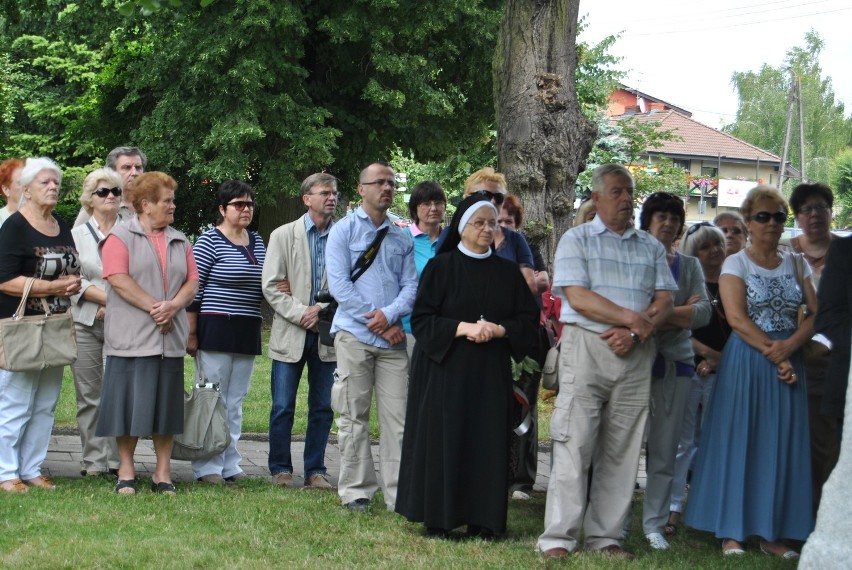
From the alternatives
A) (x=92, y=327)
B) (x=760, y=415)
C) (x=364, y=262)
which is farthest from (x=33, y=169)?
(x=760, y=415)

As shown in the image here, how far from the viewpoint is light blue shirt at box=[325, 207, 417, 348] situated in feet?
24.8

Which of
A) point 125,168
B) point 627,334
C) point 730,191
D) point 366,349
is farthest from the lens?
point 730,191

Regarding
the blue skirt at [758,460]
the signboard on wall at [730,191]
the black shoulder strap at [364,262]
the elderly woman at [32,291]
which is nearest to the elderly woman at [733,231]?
the blue skirt at [758,460]

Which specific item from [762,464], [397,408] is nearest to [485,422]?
→ [397,408]

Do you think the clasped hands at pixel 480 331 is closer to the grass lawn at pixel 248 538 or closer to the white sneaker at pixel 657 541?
the grass lawn at pixel 248 538

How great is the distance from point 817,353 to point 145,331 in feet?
14.4

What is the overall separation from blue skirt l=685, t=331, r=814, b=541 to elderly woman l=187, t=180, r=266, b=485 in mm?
3475

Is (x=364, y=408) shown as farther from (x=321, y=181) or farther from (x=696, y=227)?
(x=696, y=227)

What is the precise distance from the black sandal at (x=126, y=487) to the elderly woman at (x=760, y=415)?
365 cm

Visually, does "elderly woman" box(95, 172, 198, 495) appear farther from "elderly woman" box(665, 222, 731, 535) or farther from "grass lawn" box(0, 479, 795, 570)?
"elderly woman" box(665, 222, 731, 535)

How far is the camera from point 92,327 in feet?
27.6

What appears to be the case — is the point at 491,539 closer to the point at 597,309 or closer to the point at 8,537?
the point at 597,309

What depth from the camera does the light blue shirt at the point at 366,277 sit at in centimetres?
756

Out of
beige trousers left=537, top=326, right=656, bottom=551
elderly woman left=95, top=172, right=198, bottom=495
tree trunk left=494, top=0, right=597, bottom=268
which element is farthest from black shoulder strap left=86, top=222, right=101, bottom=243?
tree trunk left=494, top=0, right=597, bottom=268
